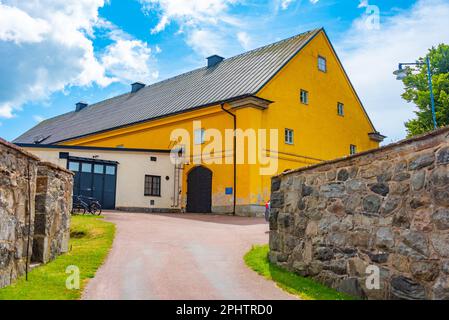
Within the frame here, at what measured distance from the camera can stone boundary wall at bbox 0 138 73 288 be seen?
6.67 m

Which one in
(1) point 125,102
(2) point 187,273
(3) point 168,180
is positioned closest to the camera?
(2) point 187,273

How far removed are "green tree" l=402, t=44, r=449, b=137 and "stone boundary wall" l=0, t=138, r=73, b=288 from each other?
25080 mm

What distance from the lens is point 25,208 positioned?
7562mm

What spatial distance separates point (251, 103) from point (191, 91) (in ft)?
25.8

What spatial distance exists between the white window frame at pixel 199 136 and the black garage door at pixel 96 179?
4815 millimetres

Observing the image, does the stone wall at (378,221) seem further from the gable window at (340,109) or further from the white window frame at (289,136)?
the gable window at (340,109)

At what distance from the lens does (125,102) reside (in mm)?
38500

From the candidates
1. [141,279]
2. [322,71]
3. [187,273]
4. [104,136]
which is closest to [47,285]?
[141,279]

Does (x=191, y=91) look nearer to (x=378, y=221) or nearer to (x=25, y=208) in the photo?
(x=25, y=208)

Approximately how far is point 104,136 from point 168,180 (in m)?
8.92

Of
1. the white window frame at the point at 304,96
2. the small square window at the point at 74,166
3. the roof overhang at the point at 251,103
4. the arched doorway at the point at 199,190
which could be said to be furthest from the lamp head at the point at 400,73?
the small square window at the point at 74,166

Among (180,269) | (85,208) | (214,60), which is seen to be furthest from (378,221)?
(214,60)

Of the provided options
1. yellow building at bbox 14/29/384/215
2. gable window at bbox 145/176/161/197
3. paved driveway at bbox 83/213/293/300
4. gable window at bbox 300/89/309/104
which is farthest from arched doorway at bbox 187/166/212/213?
paved driveway at bbox 83/213/293/300
